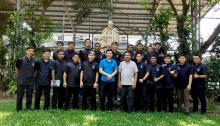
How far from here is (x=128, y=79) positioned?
32.2 feet

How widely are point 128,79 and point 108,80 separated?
1.71ft

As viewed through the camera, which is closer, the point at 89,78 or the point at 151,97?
the point at 89,78

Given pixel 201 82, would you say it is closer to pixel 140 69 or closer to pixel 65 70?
pixel 140 69

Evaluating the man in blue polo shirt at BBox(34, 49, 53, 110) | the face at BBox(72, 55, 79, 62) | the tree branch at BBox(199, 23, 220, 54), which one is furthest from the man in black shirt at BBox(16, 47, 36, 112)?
the tree branch at BBox(199, 23, 220, 54)

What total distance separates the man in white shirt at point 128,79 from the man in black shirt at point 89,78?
2.19 feet

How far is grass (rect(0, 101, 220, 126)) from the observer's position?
8109mm

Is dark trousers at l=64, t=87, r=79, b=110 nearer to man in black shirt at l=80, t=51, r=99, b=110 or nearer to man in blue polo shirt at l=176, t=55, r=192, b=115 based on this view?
man in black shirt at l=80, t=51, r=99, b=110

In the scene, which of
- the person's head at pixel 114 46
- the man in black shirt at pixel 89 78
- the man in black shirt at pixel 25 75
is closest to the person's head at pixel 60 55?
the man in black shirt at pixel 89 78

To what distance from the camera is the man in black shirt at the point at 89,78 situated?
32.7 ft

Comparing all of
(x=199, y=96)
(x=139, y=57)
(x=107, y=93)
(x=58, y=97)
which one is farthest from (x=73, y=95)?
(x=199, y=96)

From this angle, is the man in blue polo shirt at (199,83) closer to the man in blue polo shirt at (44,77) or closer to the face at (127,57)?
the face at (127,57)

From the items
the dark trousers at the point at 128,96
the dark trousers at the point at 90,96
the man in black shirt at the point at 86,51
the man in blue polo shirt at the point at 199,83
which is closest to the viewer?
the dark trousers at the point at 128,96

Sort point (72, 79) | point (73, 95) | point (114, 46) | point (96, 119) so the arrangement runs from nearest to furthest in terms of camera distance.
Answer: point (96, 119) → point (72, 79) → point (73, 95) → point (114, 46)

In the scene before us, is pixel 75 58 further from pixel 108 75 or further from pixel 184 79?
pixel 184 79
